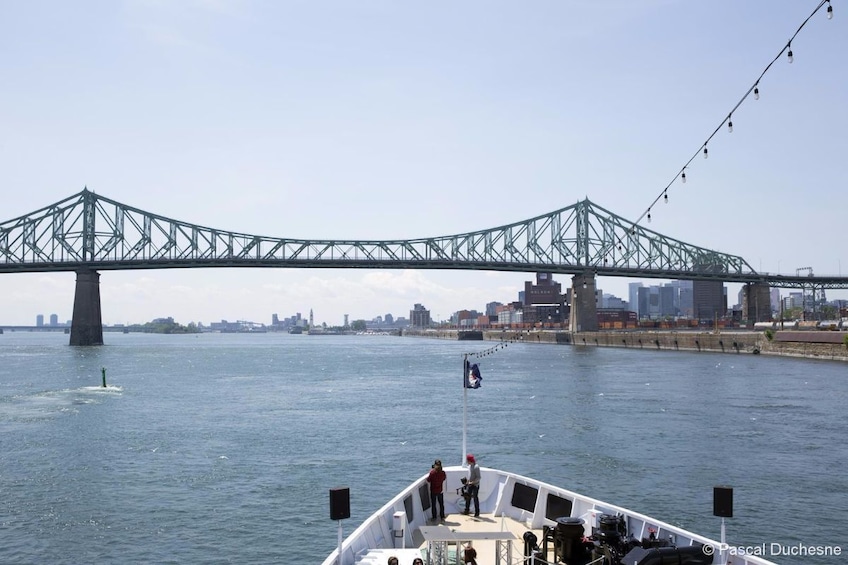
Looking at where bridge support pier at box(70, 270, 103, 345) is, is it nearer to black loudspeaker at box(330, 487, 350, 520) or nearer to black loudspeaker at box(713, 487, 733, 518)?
black loudspeaker at box(330, 487, 350, 520)

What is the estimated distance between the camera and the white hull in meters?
12.4

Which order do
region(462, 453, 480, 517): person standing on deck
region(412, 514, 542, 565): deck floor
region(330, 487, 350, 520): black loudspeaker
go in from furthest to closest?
region(462, 453, 480, 517): person standing on deck < region(412, 514, 542, 565): deck floor < region(330, 487, 350, 520): black loudspeaker

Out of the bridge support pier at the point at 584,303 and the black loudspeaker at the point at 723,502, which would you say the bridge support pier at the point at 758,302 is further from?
the black loudspeaker at the point at 723,502

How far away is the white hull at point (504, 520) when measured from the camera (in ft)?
40.7

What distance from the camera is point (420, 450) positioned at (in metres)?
33.9

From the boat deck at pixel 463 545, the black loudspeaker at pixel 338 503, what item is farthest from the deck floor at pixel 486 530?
the black loudspeaker at pixel 338 503

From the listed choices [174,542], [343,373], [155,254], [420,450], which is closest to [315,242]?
[155,254]

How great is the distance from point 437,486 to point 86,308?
460 feet

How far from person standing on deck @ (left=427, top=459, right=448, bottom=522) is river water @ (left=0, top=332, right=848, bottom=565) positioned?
5117 mm

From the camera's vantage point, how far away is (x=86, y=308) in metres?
141

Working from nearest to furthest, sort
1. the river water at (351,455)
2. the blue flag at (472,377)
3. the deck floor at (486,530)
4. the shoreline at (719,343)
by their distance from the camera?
the deck floor at (486,530), the blue flag at (472,377), the river water at (351,455), the shoreline at (719,343)

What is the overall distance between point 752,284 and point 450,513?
596ft

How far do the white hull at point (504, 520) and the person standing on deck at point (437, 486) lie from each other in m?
0.15

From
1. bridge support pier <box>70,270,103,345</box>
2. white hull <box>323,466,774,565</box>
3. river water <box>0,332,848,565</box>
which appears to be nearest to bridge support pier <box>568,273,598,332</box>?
river water <box>0,332,848,565</box>
